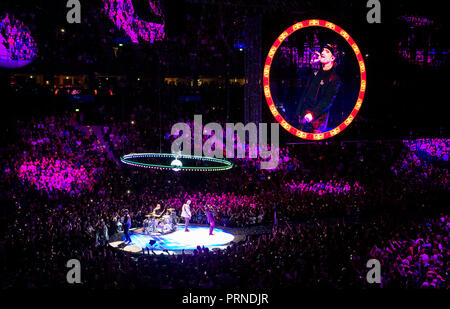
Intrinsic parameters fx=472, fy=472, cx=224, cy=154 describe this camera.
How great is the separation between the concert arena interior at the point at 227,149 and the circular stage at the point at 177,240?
0.08 meters

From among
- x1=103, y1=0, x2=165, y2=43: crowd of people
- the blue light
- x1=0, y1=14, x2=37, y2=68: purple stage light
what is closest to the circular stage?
the blue light

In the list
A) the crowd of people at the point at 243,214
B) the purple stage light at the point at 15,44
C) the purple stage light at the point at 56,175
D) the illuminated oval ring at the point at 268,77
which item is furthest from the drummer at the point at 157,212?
the purple stage light at the point at 15,44

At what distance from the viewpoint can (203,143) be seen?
2370 centimetres

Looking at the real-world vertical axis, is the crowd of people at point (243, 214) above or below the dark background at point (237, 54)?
below

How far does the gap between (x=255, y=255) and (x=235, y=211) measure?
23.2ft

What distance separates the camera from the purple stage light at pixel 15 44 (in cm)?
2038

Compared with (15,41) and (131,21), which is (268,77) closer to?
(131,21)

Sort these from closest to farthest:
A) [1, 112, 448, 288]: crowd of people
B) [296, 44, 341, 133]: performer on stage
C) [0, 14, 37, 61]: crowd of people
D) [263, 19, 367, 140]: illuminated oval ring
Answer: [1, 112, 448, 288]: crowd of people → [263, 19, 367, 140]: illuminated oval ring → [296, 44, 341, 133]: performer on stage → [0, 14, 37, 61]: crowd of people

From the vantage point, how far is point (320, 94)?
13.3 m

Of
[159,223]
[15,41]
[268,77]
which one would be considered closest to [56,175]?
[159,223]

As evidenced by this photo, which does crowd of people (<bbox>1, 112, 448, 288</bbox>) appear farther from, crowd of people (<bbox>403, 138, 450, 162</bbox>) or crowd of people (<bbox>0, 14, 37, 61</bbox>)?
crowd of people (<bbox>0, 14, 37, 61</bbox>)

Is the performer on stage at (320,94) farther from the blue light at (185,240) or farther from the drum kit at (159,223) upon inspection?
the drum kit at (159,223)

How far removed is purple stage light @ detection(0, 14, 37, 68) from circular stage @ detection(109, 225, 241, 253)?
10.4m

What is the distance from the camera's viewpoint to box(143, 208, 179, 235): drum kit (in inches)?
643
